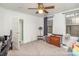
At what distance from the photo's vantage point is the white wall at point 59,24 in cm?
205

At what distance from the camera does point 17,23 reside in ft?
6.23

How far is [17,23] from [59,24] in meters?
0.89

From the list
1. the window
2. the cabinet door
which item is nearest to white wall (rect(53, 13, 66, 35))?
the window

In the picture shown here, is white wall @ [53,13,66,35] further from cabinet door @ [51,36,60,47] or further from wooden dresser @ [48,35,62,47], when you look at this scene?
cabinet door @ [51,36,60,47]

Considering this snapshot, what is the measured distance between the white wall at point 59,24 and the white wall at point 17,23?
0.30 metres

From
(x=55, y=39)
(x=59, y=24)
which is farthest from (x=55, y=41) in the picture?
(x=59, y=24)

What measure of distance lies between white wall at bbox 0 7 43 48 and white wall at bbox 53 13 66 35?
0.30 metres

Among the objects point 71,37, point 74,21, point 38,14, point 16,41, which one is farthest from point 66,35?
point 16,41

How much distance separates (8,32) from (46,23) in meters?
0.78

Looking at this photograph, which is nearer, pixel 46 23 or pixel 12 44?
pixel 12 44

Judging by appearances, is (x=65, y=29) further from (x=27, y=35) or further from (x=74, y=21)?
(x=27, y=35)

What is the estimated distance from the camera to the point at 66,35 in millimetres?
1965

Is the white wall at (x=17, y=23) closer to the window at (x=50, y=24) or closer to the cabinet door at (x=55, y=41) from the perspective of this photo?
the window at (x=50, y=24)

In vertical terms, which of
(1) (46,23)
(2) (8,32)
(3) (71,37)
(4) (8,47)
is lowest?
(4) (8,47)
